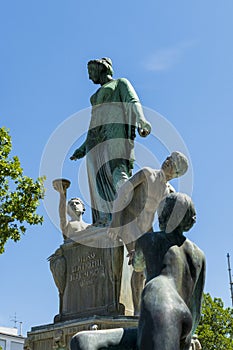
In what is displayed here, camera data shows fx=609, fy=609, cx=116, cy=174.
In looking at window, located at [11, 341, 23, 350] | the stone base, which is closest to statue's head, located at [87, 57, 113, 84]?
the stone base

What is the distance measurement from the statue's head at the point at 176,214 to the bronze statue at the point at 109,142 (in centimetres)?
406

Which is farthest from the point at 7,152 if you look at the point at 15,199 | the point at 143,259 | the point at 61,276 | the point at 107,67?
the point at 143,259

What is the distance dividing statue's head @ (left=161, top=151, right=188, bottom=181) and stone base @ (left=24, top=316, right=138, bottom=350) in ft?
6.46

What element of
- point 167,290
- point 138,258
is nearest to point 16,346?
point 138,258

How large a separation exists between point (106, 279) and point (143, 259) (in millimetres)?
3518

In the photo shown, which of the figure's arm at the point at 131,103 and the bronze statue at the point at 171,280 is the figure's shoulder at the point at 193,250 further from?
the figure's arm at the point at 131,103

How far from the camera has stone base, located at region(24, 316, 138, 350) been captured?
7.80 meters

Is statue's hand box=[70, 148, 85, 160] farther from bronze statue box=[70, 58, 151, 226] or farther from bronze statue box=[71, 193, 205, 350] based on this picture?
bronze statue box=[71, 193, 205, 350]

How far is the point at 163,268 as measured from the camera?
15.6 ft

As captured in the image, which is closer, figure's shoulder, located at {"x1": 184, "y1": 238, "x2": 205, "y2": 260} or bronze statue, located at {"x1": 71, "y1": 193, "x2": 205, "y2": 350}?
bronze statue, located at {"x1": 71, "y1": 193, "x2": 205, "y2": 350}

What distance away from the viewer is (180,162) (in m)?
8.02

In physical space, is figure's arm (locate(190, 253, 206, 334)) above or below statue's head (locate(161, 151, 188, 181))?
below

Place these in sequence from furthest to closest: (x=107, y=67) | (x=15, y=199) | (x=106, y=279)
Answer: (x=15, y=199) < (x=107, y=67) < (x=106, y=279)

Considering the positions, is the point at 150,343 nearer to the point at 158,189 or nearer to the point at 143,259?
the point at 143,259
